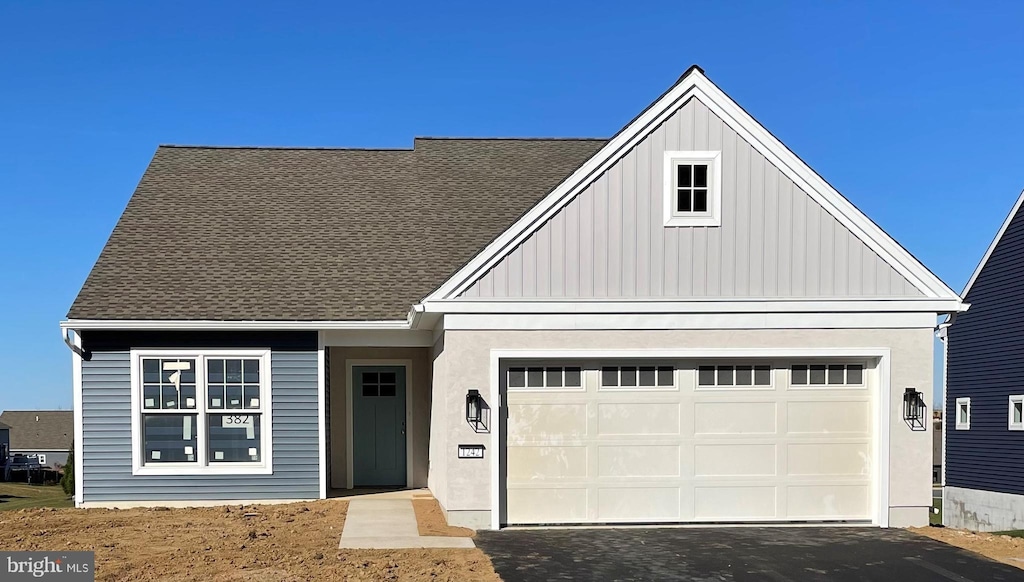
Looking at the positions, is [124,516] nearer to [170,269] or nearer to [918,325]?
[170,269]

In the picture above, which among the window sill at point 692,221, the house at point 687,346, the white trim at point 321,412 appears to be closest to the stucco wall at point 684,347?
the house at point 687,346

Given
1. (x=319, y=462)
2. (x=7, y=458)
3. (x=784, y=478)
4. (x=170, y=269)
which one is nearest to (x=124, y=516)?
(x=319, y=462)

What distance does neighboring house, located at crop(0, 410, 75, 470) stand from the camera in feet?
246

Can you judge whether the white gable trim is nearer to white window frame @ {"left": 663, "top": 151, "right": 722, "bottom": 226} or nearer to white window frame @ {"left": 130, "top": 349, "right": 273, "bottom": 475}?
white window frame @ {"left": 663, "top": 151, "right": 722, "bottom": 226}

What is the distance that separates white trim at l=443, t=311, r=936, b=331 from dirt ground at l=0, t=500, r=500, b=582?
9.32 ft

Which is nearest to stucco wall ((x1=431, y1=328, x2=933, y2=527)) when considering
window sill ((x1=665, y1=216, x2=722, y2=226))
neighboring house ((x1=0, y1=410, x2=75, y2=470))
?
window sill ((x1=665, y1=216, x2=722, y2=226))

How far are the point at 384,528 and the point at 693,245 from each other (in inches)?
223

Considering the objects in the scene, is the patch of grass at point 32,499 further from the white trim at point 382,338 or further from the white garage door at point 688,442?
the white garage door at point 688,442

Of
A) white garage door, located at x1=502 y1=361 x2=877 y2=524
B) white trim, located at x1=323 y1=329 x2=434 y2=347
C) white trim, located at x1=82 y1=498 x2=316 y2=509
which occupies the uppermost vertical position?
white trim, located at x1=323 y1=329 x2=434 y2=347

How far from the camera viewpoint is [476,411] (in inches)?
464

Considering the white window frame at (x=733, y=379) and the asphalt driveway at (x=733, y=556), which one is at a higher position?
the white window frame at (x=733, y=379)

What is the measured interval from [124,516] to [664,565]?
8.08m

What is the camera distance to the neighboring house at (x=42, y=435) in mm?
74875

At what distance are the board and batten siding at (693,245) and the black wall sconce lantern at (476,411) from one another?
1366 mm
